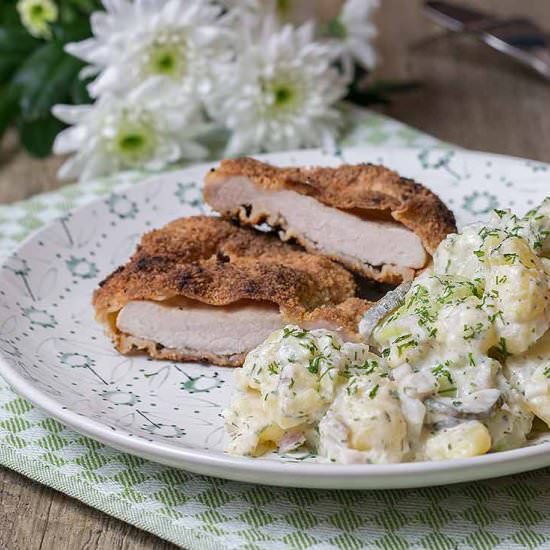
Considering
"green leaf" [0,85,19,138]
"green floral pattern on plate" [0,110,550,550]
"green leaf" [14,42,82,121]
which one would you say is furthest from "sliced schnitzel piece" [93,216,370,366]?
"green leaf" [0,85,19,138]

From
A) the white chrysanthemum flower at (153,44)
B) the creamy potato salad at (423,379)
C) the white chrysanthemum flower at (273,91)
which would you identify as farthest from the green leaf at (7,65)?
the creamy potato salad at (423,379)

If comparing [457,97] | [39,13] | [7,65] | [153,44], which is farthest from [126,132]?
[457,97]

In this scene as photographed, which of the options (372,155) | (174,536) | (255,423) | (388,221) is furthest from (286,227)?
(174,536)

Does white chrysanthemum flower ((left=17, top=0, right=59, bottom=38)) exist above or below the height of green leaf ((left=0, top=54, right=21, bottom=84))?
above

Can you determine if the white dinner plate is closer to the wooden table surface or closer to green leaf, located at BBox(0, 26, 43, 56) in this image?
the wooden table surface

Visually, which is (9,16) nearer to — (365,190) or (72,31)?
(72,31)

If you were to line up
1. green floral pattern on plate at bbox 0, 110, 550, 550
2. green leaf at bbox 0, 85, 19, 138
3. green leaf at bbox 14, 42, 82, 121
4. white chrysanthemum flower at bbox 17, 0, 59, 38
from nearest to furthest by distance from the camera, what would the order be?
green floral pattern on plate at bbox 0, 110, 550, 550
green leaf at bbox 14, 42, 82, 121
green leaf at bbox 0, 85, 19, 138
white chrysanthemum flower at bbox 17, 0, 59, 38
